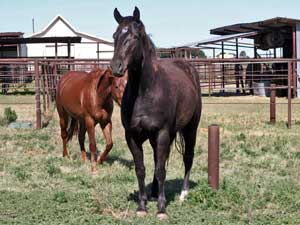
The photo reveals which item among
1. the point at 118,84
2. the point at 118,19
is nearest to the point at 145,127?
the point at 118,19

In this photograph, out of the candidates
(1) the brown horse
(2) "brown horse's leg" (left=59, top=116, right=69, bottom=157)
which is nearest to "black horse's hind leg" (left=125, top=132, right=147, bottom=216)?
(1) the brown horse

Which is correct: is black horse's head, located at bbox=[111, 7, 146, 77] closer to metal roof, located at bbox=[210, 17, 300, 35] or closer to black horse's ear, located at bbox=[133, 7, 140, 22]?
black horse's ear, located at bbox=[133, 7, 140, 22]

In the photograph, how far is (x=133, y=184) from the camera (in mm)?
7473

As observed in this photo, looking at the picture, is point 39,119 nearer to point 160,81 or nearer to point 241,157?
point 241,157

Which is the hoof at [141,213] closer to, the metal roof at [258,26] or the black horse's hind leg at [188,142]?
the black horse's hind leg at [188,142]

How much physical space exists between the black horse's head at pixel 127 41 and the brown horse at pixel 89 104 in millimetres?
3150

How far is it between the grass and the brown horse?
38cm

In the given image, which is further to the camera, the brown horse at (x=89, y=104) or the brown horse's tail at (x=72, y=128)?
the brown horse's tail at (x=72, y=128)

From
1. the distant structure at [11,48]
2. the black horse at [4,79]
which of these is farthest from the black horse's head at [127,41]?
the distant structure at [11,48]

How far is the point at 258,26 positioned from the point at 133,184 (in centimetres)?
2067

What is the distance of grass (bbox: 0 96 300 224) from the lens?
585cm

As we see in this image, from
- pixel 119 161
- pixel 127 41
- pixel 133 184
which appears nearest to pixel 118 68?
pixel 127 41

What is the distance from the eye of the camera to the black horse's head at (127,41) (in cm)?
534

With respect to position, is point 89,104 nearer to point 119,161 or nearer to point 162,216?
point 119,161
